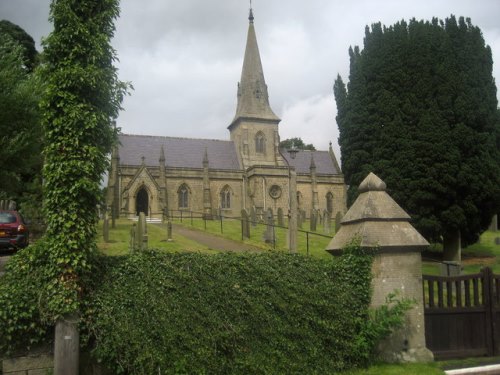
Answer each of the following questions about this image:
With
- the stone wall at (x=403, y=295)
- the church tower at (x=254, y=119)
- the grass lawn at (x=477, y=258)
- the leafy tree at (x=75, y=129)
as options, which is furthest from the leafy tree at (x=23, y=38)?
the stone wall at (x=403, y=295)

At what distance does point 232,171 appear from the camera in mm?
46938

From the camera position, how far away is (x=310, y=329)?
6820 millimetres

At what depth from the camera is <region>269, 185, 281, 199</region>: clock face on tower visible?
45.4 m

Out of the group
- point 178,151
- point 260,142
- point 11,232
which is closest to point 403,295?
point 11,232

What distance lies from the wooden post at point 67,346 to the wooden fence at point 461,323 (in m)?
5.48

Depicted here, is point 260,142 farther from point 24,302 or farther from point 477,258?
point 24,302

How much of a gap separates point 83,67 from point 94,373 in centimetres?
429

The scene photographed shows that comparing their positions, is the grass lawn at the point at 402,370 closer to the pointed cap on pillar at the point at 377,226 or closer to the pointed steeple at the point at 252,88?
the pointed cap on pillar at the point at 377,226

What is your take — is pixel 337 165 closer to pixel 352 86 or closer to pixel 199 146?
pixel 199 146

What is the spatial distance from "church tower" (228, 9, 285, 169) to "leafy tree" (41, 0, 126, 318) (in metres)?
40.9

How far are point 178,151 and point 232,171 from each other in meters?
5.93

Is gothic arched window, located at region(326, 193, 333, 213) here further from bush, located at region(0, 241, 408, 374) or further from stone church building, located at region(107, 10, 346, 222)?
bush, located at region(0, 241, 408, 374)

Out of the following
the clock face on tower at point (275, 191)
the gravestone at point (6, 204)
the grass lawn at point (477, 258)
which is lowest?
the grass lawn at point (477, 258)

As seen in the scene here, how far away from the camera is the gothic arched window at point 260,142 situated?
4981 centimetres
